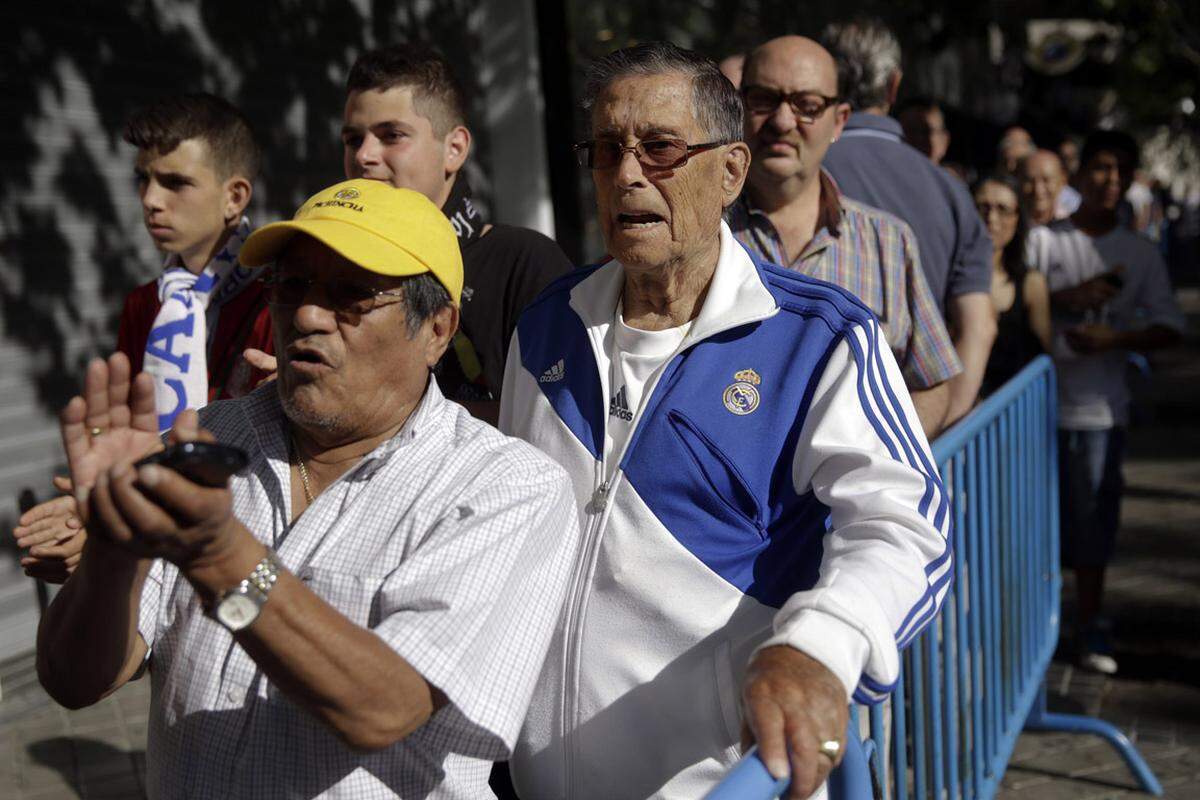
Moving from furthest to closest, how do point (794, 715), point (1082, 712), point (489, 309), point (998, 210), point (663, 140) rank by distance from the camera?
point (998, 210) → point (1082, 712) → point (489, 309) → point (663, 140) → point (794, 715)

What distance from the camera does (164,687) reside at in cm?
218

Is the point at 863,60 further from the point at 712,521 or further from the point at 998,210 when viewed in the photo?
the point at 712,521

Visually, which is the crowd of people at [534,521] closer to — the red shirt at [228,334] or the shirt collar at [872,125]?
the red shirt at [228,334]

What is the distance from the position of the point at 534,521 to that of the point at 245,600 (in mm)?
548

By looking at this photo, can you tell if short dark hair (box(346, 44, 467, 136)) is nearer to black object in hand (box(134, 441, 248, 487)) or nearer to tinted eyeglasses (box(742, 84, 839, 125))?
tinted eyeglasses (box(742, 84, 839, 125))

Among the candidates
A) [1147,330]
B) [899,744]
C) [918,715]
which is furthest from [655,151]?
[1147,330]

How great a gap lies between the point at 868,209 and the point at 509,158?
6532 mm

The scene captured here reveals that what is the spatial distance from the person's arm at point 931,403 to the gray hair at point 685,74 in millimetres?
1452

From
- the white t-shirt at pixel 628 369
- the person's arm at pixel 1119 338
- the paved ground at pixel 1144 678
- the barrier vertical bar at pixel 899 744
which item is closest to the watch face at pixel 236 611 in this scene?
the white t-shirt at pixel 628 369

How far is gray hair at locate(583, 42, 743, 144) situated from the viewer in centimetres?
253

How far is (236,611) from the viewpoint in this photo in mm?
1680

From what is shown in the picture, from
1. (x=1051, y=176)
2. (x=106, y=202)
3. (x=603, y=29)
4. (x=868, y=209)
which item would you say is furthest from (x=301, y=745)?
(x=603, y=29)

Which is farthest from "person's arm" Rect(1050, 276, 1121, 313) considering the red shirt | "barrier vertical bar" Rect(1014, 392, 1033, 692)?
the red shirt

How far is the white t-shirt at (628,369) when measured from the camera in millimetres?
2473
